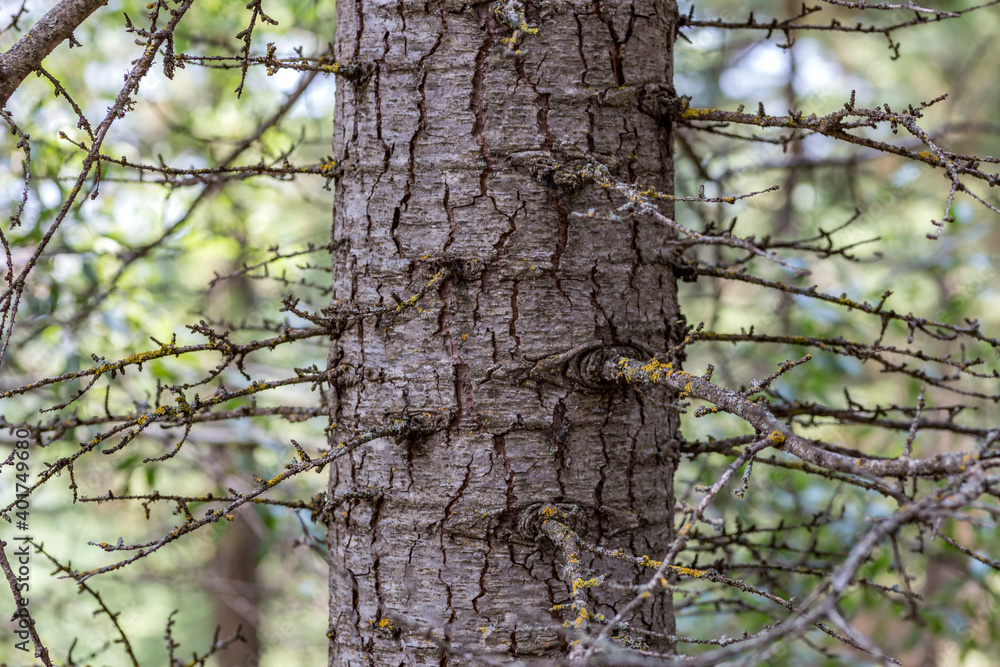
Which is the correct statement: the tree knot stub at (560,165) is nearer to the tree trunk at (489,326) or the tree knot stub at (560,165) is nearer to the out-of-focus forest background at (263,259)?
the tree trunk at (489,326)

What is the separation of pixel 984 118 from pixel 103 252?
924cm

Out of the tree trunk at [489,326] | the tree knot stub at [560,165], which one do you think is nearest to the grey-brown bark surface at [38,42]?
the tree trunk at [489,326]

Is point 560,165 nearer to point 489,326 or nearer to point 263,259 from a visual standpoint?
point 489,326

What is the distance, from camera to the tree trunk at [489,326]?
5.18ft

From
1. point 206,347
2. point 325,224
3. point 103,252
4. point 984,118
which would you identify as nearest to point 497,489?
point 206,347

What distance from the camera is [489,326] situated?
1.60 meters

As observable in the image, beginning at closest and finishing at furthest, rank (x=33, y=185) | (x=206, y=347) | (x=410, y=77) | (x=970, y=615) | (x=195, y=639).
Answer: (x=206, y=347)
(x=410, y=77)
(x=33, y=185)
(x=970, y=615)
(x=195, y=639)

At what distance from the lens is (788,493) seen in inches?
153

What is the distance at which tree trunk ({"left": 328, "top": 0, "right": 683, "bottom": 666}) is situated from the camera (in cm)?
158

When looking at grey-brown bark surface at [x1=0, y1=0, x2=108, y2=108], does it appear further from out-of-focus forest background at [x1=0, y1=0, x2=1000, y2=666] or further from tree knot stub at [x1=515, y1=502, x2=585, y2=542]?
tree knot stub at [x1=515, y1=502, x2=585, y2=542]

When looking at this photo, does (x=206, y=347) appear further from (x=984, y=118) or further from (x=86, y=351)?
(x=984, y=118)

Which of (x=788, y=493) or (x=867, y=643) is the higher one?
(x=788, y=493)

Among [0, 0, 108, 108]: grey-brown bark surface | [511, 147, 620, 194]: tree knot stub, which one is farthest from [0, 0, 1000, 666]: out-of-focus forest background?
[511, 147, 620, 194]: tree knot stub

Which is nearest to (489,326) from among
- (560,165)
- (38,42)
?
(560,165)
